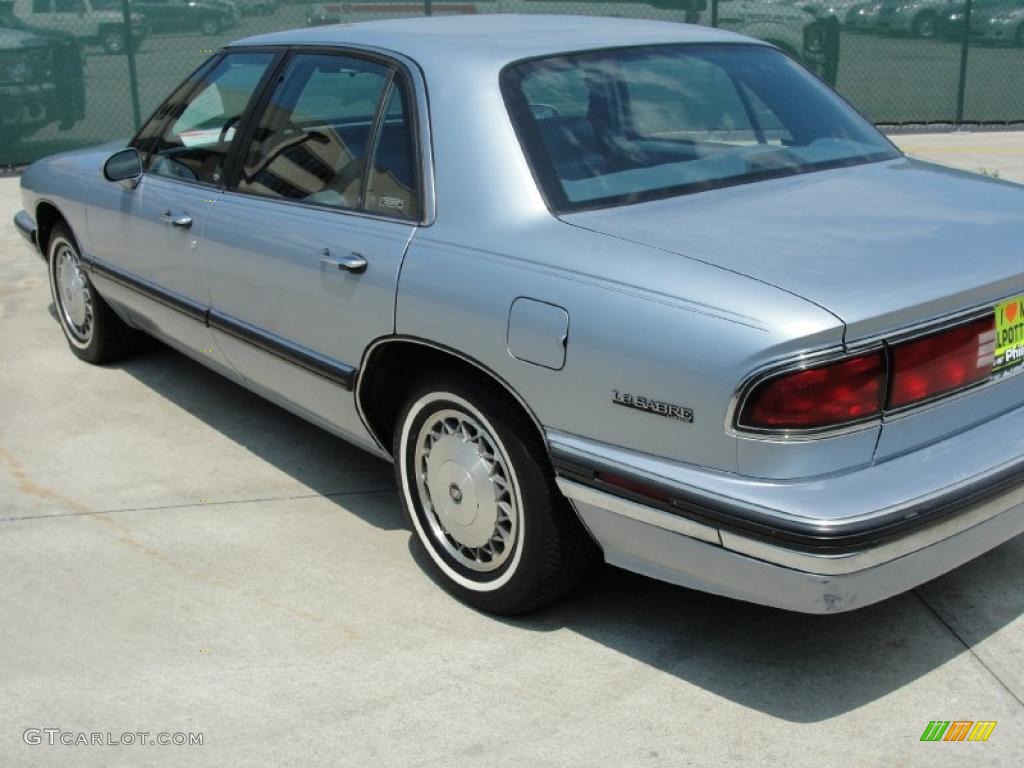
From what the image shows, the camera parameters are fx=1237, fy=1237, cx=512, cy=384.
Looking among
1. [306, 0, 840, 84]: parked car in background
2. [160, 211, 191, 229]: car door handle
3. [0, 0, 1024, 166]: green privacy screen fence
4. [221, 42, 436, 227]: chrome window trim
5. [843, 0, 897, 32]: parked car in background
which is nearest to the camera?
[221, 42, 436, 227]: chrome window trim

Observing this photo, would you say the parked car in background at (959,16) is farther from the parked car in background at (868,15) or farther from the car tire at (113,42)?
the car tire at (113,42)

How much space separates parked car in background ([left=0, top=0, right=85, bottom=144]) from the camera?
39.5 ft

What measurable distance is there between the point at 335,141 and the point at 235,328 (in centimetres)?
80

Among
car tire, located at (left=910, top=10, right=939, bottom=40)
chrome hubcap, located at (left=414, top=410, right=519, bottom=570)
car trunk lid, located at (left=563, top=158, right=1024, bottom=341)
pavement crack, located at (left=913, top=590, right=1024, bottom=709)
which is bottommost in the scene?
pavement crack, located at (left=913, top=590, right=1024, bottom=709)

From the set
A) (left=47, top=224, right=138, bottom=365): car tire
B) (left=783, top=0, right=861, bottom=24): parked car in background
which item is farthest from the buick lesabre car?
(left=783, top=0, right=861, bottom=24): parked car in background

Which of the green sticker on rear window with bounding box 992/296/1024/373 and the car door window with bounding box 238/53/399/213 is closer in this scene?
the green sticker on rear window with bounding box 992/296/1024/373

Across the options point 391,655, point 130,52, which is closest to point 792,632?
point 391,655

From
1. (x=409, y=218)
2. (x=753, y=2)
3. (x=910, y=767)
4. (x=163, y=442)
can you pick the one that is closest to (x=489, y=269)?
(x=409, y=218)

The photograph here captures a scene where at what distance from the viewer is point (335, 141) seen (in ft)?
13.4

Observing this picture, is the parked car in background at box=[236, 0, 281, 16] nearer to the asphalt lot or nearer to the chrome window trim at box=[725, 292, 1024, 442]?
the asphalt lot

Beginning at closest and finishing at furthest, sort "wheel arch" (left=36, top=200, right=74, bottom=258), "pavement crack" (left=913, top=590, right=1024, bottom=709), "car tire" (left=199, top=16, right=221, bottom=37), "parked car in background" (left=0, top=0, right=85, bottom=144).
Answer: "pavement crack" (left=913, top=590, right=1024, bottom=709) → "wheel arch" (left=36, top=200, right=74, bottom=258) → "parked car in background" (left=0, top=0, right=85, bottom=144) → "car tire" (left=199, top=16, right=221, bottom=37)

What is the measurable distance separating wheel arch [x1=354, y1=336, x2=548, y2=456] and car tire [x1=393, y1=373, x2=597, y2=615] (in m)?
0.05

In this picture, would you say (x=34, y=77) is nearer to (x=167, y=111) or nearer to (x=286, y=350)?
(x=167, y=111)

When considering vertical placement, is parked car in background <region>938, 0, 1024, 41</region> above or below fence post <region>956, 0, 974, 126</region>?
above
